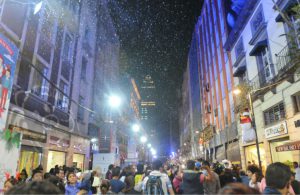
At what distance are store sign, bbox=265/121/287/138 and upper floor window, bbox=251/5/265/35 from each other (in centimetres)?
761

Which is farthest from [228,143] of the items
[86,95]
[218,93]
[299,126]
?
[86,95]

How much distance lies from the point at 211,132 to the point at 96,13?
78.8 ft

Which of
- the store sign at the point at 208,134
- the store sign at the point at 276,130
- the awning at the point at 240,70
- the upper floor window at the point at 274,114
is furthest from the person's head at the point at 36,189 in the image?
the store sign at the point at 208,134

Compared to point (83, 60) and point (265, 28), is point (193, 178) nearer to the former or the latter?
point (265, 28)

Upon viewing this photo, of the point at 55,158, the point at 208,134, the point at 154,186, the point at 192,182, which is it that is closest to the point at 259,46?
the point at 192,182

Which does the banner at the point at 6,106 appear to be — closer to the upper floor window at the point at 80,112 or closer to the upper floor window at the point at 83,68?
the upper floor window at the point at 80,112

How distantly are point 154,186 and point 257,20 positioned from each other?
1763 centimetres

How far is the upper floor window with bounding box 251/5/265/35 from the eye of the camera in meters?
18.0

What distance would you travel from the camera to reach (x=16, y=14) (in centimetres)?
1322

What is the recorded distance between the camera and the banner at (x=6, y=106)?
9609 millimetres

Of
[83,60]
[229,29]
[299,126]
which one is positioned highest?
[229,29]

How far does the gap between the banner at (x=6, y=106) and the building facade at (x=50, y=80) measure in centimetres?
127

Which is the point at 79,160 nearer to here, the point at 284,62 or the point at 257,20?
the point at 284,62

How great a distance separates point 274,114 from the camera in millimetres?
16328
